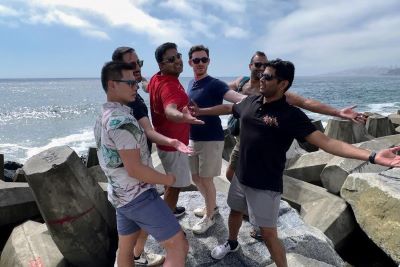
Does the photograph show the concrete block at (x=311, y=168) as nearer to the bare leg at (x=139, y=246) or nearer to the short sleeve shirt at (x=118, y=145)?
the bare leg at (x=139, y=246)

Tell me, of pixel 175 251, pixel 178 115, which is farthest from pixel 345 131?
pixel 175 251

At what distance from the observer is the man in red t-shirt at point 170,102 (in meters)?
3.54

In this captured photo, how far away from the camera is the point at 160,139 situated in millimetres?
3043

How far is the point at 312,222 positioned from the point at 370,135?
7066 mm

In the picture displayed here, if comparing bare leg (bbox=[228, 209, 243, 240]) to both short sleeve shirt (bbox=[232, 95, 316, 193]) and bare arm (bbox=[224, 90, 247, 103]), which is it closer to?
short sleeve shirt (bbox=[232, 95, 316, 193])

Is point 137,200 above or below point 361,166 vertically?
above

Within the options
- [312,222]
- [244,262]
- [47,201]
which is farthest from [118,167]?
[312,222]

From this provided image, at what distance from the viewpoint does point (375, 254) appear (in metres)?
5.56

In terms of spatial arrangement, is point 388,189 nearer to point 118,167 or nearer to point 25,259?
point 118,167

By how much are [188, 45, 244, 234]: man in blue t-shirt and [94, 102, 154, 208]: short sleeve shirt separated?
1.31 meters

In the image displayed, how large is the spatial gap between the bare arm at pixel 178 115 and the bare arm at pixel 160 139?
212 millimetres

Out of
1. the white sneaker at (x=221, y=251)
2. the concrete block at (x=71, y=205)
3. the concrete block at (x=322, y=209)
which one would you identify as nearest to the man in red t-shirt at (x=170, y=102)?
the white sneaker at (x=221, y=251)

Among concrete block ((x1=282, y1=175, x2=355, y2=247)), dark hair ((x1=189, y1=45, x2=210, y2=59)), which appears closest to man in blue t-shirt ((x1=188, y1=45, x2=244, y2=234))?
dark hair ((x1=189, y1=45, x2=210, y2=59))

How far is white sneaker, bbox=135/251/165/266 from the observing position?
12.5ft
